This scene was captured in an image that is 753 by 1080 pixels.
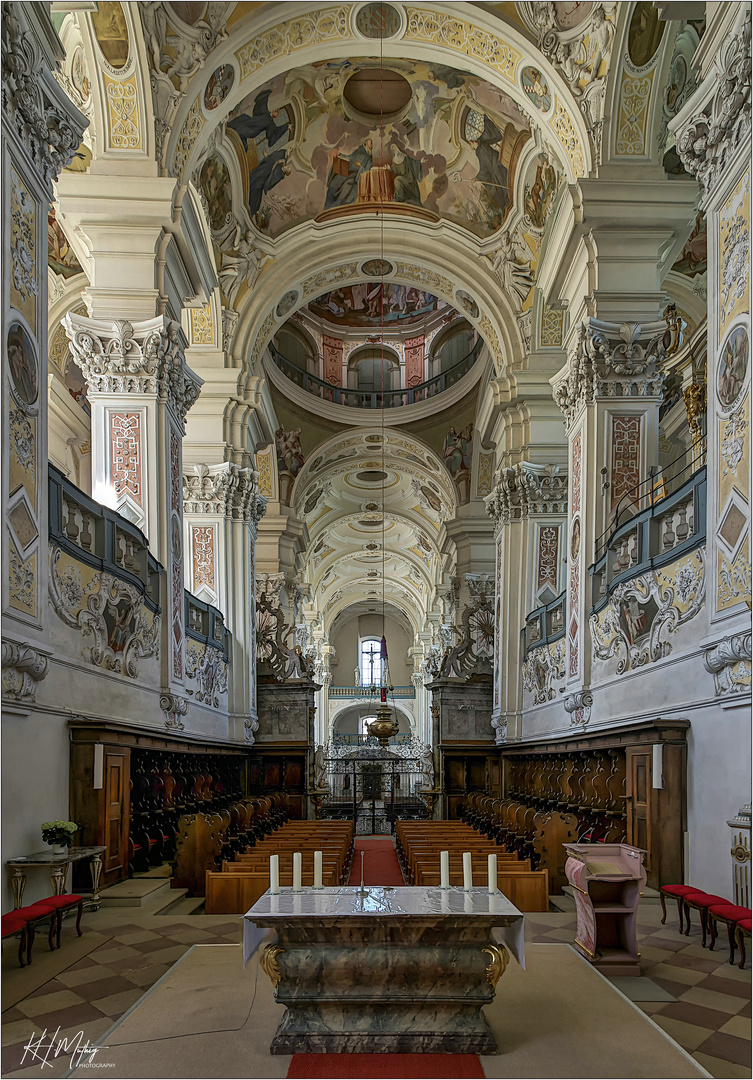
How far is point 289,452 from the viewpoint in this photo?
25609 millimetres

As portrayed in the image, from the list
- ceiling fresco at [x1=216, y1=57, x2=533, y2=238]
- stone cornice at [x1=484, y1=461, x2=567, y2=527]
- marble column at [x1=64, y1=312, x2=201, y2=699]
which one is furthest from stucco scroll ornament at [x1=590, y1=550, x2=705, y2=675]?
ceiling fresco at [x1=216, y1=57, x2=533, y2=238]

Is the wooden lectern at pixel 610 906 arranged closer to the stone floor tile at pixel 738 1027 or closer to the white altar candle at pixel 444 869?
the stone floor tile at pixel 738 1027

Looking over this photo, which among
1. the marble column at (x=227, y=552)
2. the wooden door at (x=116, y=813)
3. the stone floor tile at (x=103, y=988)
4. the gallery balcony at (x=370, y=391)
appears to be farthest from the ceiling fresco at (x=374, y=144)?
the stone floor tile at (x=103, y=988)

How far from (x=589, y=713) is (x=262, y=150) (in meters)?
11.3

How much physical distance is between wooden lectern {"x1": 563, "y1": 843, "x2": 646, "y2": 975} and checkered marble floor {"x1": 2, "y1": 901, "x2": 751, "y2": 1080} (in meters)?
0.19

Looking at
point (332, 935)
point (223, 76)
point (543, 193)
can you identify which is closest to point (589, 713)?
point (332, 935)

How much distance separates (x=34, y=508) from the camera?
6328 millimetres

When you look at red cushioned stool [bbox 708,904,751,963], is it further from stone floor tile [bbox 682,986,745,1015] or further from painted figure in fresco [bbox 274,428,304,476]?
painted figure in fresco [bbox 274,428,304,476]

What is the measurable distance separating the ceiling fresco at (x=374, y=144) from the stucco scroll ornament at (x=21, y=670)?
33.9 ft

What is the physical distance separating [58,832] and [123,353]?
6.55 meters

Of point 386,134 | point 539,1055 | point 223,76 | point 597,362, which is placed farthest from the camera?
point 386,134

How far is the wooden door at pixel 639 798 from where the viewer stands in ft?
24.7

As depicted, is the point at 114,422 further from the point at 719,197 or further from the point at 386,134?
the point at 386,134

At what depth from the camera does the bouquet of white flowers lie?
6.34 meters
